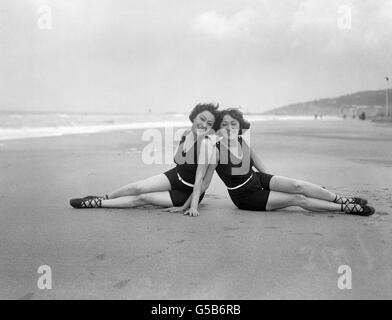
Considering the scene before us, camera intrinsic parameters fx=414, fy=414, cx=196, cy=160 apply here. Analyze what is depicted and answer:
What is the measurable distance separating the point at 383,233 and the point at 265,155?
6813 mm

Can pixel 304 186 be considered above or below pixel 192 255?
above

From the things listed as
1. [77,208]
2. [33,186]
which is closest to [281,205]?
[77,208]

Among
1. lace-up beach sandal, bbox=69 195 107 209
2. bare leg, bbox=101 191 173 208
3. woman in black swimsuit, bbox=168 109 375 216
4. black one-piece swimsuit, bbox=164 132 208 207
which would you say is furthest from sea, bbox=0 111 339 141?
woman in black swimsuit, bbox=168 109 375 216

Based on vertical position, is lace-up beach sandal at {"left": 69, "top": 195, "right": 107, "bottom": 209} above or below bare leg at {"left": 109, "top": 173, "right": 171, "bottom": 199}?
below

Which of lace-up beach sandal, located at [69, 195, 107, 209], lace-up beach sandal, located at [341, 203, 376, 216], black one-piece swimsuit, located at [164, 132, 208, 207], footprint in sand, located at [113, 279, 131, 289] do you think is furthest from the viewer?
lace-up beach sandal, located at [69, 195, 107, 209]

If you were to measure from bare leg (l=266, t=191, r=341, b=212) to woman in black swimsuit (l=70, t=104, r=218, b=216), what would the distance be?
82 cm

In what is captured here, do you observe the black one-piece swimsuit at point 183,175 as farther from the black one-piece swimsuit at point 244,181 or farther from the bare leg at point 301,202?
the bare leg at point 301,202

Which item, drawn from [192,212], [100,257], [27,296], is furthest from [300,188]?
[27,296]

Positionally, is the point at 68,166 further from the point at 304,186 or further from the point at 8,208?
the point at 304,186

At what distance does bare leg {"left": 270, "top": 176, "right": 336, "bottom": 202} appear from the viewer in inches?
175

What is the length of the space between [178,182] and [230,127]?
33.5 inches

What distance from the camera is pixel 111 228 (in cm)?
390

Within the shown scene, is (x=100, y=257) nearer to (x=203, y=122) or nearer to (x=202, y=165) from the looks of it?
(x=202, y=165)

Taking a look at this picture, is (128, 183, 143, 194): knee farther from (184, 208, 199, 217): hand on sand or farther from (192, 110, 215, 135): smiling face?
(192, 110, 215, 135): smiling face
